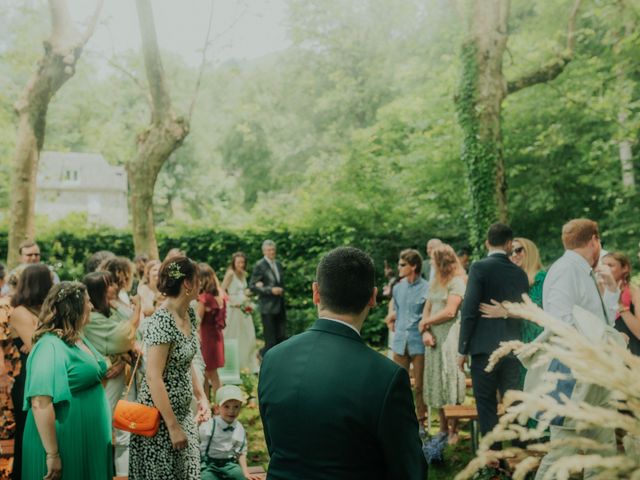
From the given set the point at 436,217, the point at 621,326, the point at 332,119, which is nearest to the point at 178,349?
the point at 621,326

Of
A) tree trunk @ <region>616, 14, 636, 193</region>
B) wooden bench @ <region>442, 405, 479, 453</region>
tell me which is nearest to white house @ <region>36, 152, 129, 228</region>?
tree trunk @ <region>616, 14, 636, 193</region>

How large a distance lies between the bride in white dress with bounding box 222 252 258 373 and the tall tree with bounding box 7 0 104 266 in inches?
177

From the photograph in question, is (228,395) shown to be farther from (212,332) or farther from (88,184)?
(88,184)

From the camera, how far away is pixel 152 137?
12305mm

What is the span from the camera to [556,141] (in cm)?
1452

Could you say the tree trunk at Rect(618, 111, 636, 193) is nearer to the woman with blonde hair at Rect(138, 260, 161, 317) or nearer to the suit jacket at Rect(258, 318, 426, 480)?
the woman with blonde hair at Rect(138, 260, 161, 317)

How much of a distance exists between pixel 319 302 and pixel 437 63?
937 inches

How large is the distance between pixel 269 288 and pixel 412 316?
172 inches

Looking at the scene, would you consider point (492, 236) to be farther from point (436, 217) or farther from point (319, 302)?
point (436, 217)

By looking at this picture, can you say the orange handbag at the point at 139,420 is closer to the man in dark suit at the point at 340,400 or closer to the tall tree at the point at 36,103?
the man in dark suit at the point at 340,400

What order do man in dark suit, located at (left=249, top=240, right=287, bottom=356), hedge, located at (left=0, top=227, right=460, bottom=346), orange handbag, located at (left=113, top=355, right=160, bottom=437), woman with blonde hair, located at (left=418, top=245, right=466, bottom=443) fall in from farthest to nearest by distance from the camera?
hedge, located at (left=0, top=227, right=460, bottom=346) → man in dark suit, located at (left=249, top=240, right=287, bottom=356) → woman with blonde hair, located at (left=418, top=245, right=466, bottom=443) → orange handbag, located at (left=113, top=355, right=160, bottom=437)

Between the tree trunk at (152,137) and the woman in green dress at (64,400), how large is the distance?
8.53 m

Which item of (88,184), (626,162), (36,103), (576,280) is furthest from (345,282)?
(88,184)

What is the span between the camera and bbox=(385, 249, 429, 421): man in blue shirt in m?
7.36
